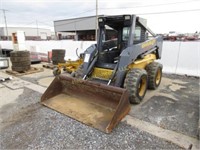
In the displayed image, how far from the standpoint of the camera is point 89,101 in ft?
12.5

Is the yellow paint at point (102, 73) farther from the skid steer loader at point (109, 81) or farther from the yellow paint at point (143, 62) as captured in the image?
the yellow paint at point (143, 62)

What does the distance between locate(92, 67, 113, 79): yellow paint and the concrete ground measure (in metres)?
1.12

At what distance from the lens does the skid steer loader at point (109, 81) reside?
329cm

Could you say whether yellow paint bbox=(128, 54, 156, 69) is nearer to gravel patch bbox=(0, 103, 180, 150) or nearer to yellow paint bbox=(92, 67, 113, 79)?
yellow paint bbox=(92, 67, 113, 79)

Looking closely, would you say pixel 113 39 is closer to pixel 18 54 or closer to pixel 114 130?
pixel 114 130

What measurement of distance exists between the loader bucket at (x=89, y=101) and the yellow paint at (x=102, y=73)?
81 centimetres

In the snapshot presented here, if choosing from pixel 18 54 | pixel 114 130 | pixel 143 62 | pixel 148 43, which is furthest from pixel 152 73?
pixel 18 54

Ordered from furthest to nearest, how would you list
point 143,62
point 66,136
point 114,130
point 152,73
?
point 152,73 → point 143,62 → point 114,130 → point 66,136

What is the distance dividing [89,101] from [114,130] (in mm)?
1042

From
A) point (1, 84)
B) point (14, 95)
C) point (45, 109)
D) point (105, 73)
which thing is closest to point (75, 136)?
point (45, 109)

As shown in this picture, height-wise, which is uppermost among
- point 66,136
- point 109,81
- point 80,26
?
point 80,26

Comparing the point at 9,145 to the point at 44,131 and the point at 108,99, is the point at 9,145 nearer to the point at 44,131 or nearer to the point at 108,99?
the point at 44,131

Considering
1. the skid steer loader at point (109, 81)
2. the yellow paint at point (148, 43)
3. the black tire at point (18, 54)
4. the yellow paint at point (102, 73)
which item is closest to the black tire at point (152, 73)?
the skid steer loader at point (109, 81)

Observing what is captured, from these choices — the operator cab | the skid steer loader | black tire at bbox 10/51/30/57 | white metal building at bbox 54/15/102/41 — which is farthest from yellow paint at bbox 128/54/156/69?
white metal building at bbox 54/15/102/41
